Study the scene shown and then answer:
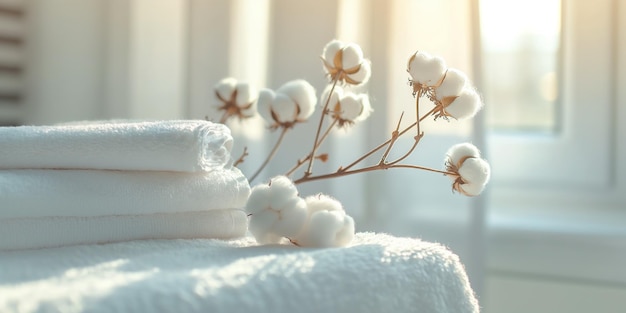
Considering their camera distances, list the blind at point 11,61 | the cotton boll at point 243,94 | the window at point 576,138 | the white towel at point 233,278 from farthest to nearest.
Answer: the blind at point 11,61 < the window at point 576,138 < the cotton boll at point 243,94 < the white towel at point 233,278

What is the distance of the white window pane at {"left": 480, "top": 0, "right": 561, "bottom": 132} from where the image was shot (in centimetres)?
130

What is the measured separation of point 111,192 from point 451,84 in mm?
278

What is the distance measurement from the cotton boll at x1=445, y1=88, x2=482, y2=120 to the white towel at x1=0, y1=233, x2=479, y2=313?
113 millimetres

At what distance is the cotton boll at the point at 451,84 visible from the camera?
0.64 m

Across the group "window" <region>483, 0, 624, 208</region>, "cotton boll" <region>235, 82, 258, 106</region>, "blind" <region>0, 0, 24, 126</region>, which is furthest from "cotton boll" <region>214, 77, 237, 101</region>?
"blind" <region>0, 0, 24, 126</region>

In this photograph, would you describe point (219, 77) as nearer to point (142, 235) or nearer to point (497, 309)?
point (497, 309)

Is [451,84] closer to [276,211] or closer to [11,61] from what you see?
[276,211]

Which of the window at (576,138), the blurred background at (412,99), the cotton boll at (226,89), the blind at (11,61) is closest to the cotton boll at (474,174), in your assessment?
the cotton boll at (226,89)

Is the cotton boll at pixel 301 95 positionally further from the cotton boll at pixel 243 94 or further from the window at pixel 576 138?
the window at pixel 576 138

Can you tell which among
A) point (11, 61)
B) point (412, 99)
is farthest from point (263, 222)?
point (11, 61)

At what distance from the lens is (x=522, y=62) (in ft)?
4.38

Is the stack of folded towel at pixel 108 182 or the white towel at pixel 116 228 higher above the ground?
the stack of folded towel at pixel 108 182

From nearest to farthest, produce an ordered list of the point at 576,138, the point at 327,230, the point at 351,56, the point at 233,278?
the point at 233,278 → the point at 327,230 → the point at 351,56 → the point at 576,138

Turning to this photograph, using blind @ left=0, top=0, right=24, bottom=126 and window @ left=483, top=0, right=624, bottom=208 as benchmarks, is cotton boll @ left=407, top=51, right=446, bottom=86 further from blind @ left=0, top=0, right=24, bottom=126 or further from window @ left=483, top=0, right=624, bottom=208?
blind @ left=0, top=0, right=24, bottom=126
